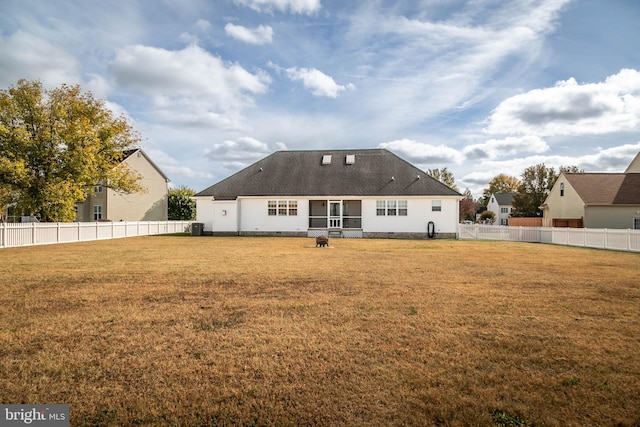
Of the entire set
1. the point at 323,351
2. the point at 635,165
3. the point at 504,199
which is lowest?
the point at 323,351

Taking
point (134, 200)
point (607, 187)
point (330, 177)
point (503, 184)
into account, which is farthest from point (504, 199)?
point (134, 200)

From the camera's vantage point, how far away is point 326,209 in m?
31.4

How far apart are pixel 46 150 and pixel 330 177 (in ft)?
67.6

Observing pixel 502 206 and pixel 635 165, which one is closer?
pixel 635 165

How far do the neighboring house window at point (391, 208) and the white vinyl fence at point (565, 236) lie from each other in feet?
14.9

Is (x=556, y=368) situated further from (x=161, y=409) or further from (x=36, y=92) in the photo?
(x=36, y=92)

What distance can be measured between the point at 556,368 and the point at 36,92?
3244 centimetres

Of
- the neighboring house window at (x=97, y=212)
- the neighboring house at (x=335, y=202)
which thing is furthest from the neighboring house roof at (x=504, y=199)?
the neighboring house window at (x=97, y=212)

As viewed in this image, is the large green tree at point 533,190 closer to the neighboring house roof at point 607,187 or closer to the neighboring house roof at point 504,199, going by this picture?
the neighboring house roof at point 607,187

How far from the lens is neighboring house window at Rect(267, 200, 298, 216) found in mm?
30141

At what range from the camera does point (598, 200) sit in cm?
3212

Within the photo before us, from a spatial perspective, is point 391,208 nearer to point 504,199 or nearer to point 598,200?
point 598,200

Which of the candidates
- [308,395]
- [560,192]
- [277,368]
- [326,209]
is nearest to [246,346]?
[277,368]

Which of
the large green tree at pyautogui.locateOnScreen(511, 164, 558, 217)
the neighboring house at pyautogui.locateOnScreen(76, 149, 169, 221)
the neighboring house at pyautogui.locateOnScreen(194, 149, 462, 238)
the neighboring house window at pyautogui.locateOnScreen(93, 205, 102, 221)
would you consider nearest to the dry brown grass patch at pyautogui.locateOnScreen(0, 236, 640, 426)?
the neighboring house at pyautogui.locateOnScreen(194, 149, 462, 238)
